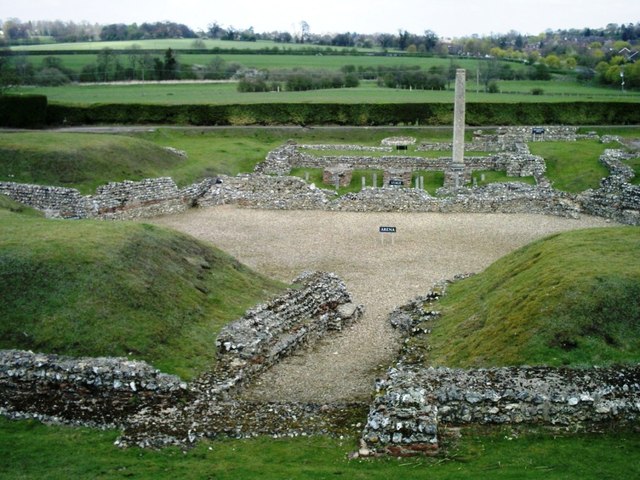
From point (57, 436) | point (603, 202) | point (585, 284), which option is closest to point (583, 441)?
point (585, 284)

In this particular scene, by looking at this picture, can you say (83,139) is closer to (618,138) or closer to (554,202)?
(554,202)

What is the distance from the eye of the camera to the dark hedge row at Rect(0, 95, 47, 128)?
6341 cm

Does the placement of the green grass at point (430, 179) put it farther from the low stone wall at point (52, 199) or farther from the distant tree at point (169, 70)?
the distant tree at point (169, 70)

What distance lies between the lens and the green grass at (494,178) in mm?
50281

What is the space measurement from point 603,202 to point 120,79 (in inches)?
3179

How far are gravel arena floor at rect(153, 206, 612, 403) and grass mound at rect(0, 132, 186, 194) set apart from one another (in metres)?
5.19

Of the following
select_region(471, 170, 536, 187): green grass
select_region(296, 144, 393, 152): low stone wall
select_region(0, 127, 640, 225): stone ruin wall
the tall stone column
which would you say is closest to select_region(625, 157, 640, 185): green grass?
select_region(0, 127, 640, 225): stone ruin wall

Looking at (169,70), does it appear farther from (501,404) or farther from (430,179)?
(501,404)

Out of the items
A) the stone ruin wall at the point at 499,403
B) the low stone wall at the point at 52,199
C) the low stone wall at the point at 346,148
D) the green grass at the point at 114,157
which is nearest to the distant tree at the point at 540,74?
the green grass at the point at 114,157

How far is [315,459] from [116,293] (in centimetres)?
969

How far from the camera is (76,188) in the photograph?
4453cm

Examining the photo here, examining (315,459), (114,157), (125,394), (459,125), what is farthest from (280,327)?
(459,125)

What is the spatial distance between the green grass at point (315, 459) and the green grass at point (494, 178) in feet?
112

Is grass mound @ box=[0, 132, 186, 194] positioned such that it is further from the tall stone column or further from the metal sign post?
the tall stone column
